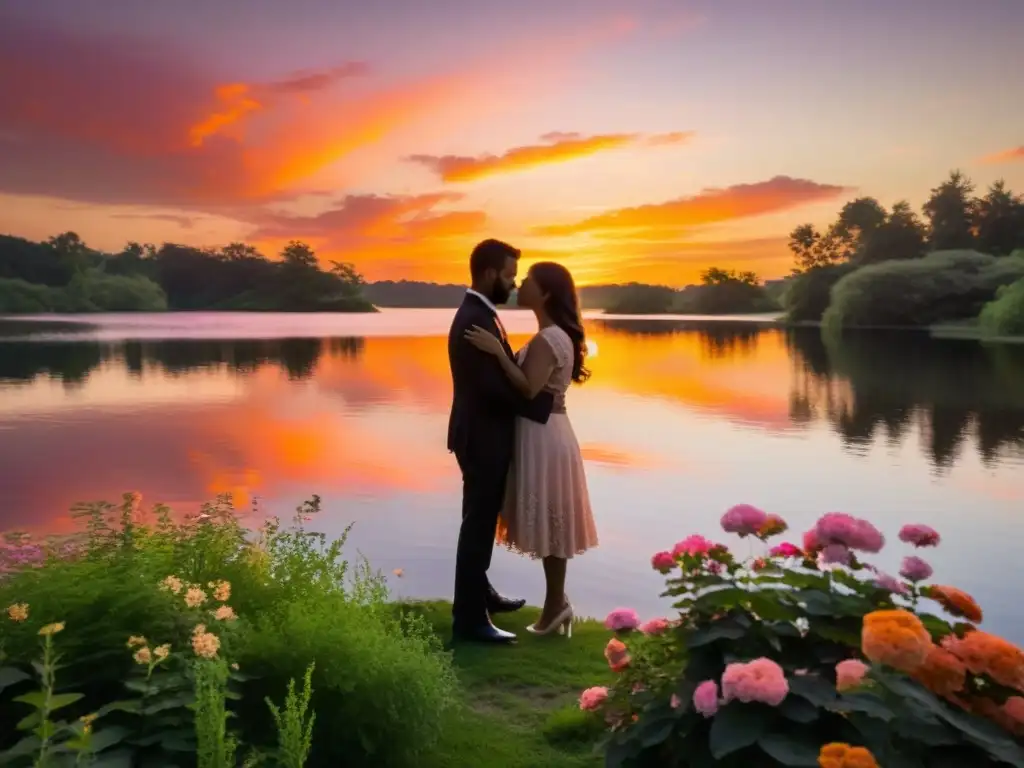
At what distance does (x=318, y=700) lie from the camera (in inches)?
128

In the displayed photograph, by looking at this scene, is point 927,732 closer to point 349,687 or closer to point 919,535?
point 919,535

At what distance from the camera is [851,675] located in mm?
2145

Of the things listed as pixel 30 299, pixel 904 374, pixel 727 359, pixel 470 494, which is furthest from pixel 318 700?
pixel 30 299

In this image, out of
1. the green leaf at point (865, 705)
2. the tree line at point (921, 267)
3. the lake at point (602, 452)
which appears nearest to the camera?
the green leaf at point (865, 705)

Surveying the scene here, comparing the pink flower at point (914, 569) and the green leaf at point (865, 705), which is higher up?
the pink flower at point (914, 569)

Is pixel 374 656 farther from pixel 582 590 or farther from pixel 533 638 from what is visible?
pixel 582 590

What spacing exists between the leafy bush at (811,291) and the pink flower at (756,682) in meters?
53.0

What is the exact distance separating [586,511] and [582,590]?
1554 millimetres

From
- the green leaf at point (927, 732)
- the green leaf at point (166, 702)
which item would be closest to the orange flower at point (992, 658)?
the green leaf at point (927, 732)

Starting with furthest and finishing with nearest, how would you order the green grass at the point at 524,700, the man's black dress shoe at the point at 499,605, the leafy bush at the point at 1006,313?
the leafy bush at the point at 1006,313
the man's black dress shoe at the point at 499,605
the green grass at the point at 524,700

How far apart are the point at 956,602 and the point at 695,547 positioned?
2.42 feet

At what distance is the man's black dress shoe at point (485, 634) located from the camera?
16.4 ft

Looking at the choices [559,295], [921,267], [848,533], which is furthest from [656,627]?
[921,267]

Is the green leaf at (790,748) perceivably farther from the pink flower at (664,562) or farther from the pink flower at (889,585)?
the pink flower at (664,562)
